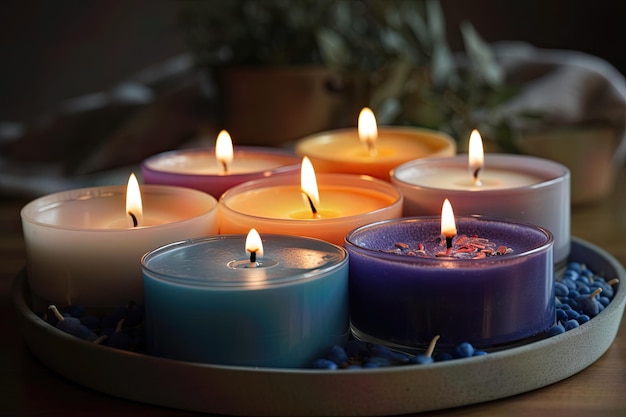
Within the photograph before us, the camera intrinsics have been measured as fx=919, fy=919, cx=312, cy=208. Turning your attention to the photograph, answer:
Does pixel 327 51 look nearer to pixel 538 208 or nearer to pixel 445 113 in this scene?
pixel 445 113

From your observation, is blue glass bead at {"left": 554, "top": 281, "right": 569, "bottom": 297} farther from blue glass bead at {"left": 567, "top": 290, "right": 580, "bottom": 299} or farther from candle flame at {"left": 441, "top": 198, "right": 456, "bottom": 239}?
candle flame at {"left": 441, "top": 198, "right": 456, "bottom": 239}

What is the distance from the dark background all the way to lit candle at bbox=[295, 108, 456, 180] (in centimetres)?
79

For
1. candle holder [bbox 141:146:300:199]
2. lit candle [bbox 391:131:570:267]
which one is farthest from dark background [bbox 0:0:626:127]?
lit candle [bbox 391:131:570:267]

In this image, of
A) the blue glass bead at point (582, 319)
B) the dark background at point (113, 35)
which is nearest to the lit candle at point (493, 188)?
the blue glass bead at point (582, 319)

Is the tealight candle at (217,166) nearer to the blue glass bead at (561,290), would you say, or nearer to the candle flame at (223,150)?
the candle flame at (223,150)

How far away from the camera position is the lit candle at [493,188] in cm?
77

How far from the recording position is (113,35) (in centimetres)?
185

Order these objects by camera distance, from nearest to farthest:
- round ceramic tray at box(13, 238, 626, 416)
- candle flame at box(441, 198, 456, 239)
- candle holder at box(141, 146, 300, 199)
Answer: round ceramic tray at box(13, 238, 626, 416) < candle flame at box(441, 198, 456, 239) < candle holder at box(141, 146, 300, 199)

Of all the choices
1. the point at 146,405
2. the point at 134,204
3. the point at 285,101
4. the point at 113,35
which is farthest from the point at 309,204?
the point at 113,35

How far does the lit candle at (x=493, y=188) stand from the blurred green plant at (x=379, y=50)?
0.87ft

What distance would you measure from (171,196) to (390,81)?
45 cm

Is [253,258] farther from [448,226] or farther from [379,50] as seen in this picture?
[379,50]

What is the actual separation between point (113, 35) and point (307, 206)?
1158mm

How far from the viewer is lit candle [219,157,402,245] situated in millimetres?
724
